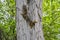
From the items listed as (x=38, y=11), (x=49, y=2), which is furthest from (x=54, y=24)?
(x=38, y=11)

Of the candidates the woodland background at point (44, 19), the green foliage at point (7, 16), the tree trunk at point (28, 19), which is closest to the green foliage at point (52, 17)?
the woodland background at point (44, 19)

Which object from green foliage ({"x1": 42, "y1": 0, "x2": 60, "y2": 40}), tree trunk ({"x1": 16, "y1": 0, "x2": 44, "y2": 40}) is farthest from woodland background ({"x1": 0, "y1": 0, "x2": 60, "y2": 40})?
tree trunk ({"x1": 16, "y1": 0, "x2": 44, "y2": 40})

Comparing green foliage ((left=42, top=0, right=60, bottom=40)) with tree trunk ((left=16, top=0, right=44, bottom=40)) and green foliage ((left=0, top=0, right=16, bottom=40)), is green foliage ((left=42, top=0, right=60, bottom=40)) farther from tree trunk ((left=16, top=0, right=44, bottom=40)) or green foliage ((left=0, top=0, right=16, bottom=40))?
tree trunk ((left=16, top=0, right=44, bottom=40))

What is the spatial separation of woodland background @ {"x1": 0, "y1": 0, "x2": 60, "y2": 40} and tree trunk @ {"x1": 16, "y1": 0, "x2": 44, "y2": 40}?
1721 millimetres

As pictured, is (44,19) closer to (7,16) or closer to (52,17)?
(52,17)

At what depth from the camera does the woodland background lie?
4484 millimetres

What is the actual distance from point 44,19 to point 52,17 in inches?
8.2

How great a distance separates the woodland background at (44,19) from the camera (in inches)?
177

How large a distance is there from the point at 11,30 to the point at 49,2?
1.26 meters

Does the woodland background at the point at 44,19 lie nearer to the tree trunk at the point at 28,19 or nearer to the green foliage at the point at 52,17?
the green foliage at the point at 52,17

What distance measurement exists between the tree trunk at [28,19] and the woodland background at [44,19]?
172 cm

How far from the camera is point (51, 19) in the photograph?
4.58 metres

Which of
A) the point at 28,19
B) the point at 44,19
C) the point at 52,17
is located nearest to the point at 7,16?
the point at 44,19

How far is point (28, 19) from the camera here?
2.71 metres
